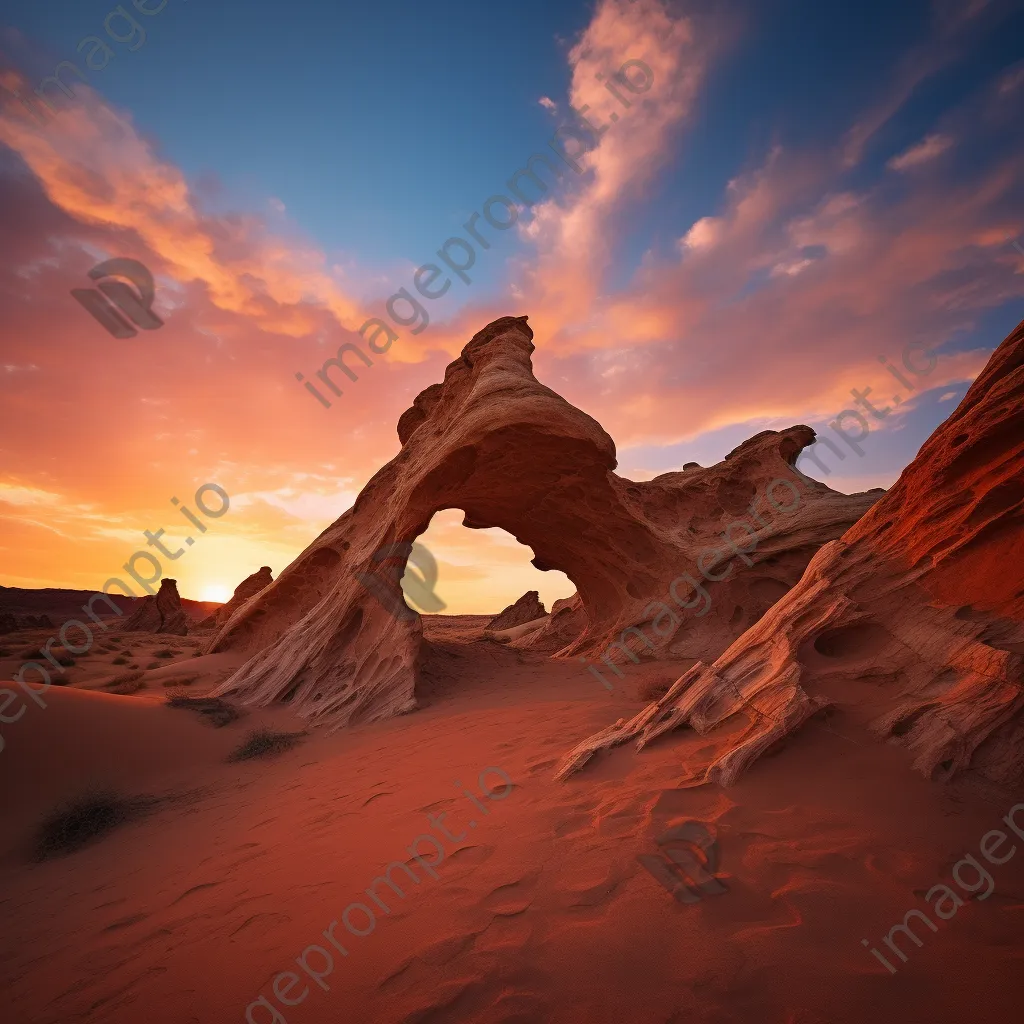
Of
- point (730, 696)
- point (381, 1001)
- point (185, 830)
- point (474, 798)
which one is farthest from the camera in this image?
point (185, 830)

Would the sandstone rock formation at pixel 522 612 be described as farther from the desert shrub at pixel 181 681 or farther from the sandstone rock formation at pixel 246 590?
the desert shrub at pixel 181 681

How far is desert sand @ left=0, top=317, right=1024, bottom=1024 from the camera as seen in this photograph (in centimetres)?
223

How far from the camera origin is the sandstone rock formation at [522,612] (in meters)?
30.6

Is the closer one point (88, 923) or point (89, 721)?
point (88, 923)

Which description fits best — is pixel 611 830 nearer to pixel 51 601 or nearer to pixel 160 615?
pixel 160 615

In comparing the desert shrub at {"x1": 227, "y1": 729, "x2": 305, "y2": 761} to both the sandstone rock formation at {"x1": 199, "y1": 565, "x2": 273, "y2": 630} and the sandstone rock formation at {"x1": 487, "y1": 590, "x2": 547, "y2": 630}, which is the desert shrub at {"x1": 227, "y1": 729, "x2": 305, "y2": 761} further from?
the sandstone rock formation at {"x1": 487, "y1": 590, "x2": 547, "y2": 630}

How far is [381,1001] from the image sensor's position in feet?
7.51

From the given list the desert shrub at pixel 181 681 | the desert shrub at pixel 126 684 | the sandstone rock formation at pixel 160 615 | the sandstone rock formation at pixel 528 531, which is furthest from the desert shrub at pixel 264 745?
the sandstone rock formation at pixel 160 615

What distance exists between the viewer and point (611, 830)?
3.24 m

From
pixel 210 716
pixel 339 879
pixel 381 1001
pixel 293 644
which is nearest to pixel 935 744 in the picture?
pixel 381 1001

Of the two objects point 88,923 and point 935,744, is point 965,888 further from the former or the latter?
point 88,923

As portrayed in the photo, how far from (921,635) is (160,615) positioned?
111 feet

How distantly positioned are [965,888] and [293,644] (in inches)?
470

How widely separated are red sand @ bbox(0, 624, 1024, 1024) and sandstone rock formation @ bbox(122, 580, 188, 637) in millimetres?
25919
